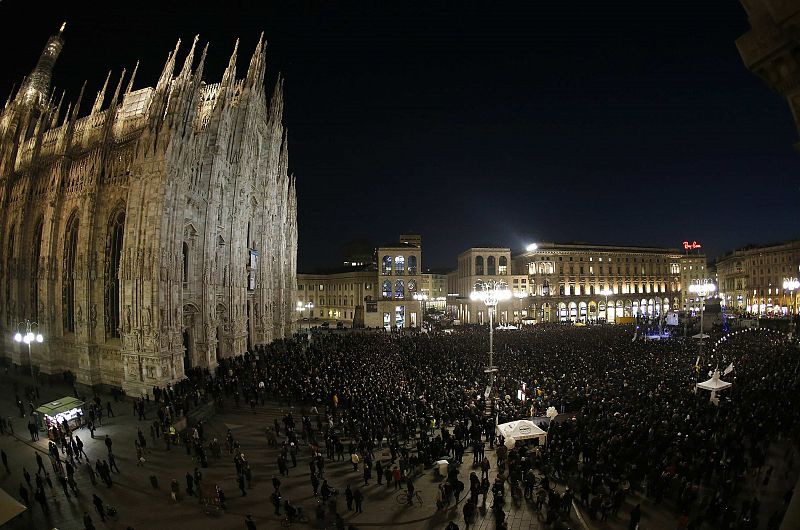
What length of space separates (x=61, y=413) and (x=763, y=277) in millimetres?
118881

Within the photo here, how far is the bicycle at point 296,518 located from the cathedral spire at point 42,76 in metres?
56.7

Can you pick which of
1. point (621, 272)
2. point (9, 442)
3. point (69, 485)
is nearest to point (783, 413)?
point (69, 485)

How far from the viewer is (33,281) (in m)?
37.3

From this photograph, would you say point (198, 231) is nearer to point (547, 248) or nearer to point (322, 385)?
point (322, 385)

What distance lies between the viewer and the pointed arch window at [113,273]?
3123cm

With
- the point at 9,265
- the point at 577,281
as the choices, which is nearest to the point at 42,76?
the point at 9,265

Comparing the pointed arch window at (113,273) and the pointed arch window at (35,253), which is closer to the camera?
the pointed arch window at (113,273)

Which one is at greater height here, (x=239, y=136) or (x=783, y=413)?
(x=239, y=136)

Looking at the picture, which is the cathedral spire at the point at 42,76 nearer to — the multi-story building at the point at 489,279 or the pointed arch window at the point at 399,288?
the pointed arch window at the point at 399,288

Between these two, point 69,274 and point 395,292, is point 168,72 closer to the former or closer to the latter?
point 69,274

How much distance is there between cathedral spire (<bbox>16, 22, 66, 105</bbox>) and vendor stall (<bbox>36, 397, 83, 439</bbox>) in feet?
145

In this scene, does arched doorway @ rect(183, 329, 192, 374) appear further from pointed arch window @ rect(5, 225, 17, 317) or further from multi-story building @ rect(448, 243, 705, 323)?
multi-story building @ rect(448, 243, 705, 323)

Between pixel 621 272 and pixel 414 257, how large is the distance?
148ft

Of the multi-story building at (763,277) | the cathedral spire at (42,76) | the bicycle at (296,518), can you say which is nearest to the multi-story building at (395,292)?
the cathedral spire at (42,76)
